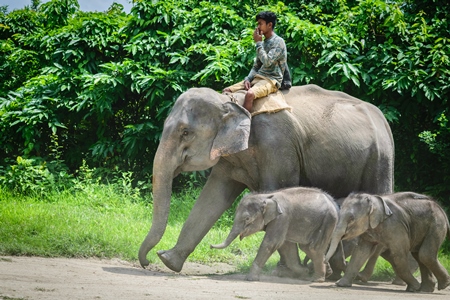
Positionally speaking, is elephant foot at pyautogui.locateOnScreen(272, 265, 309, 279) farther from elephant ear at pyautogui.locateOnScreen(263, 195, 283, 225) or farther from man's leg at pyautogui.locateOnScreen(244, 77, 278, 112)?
man's leg at pyautogui.locateOnScreen(244, 77, 278, 112)

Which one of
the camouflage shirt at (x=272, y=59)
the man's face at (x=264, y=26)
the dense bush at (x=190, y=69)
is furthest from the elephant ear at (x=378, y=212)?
the dense bush at (x=190, y=69)

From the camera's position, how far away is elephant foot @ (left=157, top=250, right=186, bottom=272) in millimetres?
8430

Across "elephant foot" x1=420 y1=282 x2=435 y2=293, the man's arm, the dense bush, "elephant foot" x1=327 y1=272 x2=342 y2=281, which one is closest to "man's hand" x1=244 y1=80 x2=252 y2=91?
the man's arm

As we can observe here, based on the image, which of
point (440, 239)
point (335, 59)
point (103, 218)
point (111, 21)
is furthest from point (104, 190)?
point (440, 239)

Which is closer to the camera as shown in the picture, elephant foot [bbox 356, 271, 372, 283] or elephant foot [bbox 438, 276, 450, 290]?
elephant foot [bbox 438, 276, 450, 290]

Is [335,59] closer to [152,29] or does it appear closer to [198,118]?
[152,29]

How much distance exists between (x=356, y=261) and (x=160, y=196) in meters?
2.07

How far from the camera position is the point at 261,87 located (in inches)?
329

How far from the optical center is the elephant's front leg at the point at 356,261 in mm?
7574

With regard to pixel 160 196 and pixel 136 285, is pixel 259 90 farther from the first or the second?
pixel 136 285

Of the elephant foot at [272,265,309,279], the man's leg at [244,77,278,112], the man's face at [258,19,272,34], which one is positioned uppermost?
the man's face at [258,19,272,34]

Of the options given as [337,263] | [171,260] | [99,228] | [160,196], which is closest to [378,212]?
A: [337,263]

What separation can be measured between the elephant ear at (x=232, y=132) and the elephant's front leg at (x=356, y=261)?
155cm

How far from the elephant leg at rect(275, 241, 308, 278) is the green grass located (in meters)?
0.69
